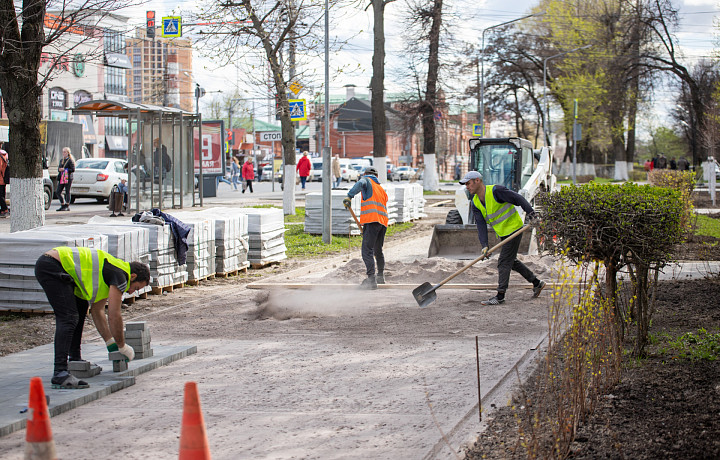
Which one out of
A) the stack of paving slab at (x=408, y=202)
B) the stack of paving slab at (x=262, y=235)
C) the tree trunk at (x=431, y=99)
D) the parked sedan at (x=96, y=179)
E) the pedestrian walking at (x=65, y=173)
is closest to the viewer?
the stack of paving slab at (x=262, y=235)

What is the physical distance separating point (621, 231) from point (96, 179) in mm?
21036

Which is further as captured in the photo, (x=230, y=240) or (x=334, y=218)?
(x=334, y=218)

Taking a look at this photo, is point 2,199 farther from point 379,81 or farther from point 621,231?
point 621,231

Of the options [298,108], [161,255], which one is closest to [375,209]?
[161,255]

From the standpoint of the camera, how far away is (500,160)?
17.3m

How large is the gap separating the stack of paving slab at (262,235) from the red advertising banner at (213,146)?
14578 mm

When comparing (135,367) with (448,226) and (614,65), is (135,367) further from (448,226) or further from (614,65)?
(614,65)

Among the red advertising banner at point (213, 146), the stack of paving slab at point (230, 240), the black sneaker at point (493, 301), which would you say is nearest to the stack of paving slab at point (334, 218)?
the stack of paving slab at point (230, 240)

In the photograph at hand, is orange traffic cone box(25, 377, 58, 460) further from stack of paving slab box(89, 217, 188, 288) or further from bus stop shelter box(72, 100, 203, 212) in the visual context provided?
bus stop shelter box(72, 100, 203, 212)

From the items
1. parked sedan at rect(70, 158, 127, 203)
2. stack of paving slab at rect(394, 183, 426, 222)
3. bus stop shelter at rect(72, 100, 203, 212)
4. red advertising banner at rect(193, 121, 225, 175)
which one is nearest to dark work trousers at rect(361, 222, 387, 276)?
stack of paving slab at rect(394, 183, 426, 222)

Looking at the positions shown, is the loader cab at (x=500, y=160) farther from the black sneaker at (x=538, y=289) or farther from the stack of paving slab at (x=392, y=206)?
the black sneaker at (x=538, y=289)

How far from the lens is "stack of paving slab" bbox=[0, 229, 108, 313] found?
884 centimetres

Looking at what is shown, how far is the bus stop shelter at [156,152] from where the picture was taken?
20.5 m

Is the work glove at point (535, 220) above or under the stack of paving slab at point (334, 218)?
above
